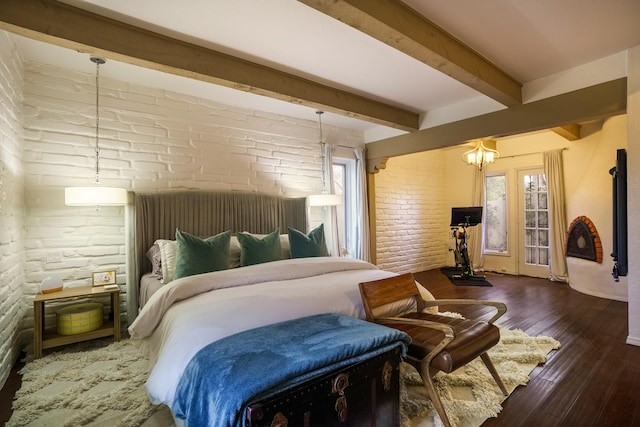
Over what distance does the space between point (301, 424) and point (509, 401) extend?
1.47 m

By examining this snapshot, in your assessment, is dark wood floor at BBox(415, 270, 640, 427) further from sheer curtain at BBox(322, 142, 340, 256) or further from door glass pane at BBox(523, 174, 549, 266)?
sheer curtain at BBox(322, 142, 340, 256)

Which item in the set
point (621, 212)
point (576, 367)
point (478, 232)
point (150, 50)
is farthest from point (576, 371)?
point (478, 232)

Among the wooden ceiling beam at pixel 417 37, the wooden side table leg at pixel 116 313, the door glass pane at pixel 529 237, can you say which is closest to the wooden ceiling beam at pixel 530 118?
the wooden ceiling beam at pixel 417 37

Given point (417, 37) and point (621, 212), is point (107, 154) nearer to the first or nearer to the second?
point (417, 37)

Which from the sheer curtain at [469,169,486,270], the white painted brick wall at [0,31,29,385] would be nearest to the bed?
the white painted brick wall at [0,31,29,385]

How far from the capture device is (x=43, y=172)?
262cm

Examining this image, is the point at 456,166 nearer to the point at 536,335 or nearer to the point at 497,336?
the point at 536,335

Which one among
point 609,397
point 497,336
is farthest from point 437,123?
point 609,397

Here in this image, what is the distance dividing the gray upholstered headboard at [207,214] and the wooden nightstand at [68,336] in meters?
0.33

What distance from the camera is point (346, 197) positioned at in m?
4.80

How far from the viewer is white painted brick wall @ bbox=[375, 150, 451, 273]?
5500mm

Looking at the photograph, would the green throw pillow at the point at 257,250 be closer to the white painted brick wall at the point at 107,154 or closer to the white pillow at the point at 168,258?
the white pillow at the point at 168,258

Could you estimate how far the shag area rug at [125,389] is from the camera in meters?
1.70

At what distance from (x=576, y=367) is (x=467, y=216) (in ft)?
11.5
